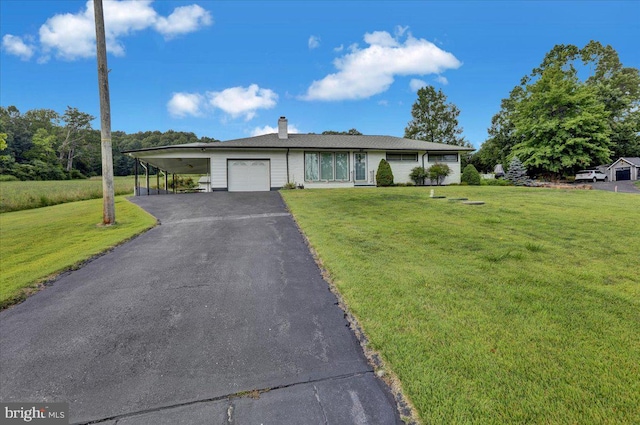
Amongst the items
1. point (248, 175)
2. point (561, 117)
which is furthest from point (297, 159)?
point (561, 117)

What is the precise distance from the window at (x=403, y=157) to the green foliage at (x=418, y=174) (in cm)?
86

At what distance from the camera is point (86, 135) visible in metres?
64.1

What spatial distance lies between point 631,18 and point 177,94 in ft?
116

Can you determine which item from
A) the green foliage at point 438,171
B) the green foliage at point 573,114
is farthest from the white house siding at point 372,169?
the green foliage at point 573,114

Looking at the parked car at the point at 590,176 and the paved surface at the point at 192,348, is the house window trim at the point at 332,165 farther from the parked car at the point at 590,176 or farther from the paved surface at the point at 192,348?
the parked car at the point at 590,176

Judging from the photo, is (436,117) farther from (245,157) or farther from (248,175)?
(248,175)

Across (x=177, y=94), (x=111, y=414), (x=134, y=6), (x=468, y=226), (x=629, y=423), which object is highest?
(x=177, y=94)

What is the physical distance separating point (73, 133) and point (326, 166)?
7189 centimetres

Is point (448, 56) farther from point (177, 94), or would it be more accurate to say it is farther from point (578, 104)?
point (177, 94)

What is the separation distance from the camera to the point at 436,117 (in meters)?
43.1

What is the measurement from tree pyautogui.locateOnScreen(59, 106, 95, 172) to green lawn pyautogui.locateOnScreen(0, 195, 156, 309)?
6775 centimetres

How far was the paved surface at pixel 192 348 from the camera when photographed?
1952mm

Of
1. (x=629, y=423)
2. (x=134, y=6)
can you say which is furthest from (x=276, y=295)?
(x=134, y=6)

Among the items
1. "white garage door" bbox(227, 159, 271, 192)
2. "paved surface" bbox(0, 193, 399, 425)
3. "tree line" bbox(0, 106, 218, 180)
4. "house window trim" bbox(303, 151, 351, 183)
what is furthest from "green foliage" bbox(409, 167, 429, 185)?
"tree line" bbox(0, 106, 218, 180)
